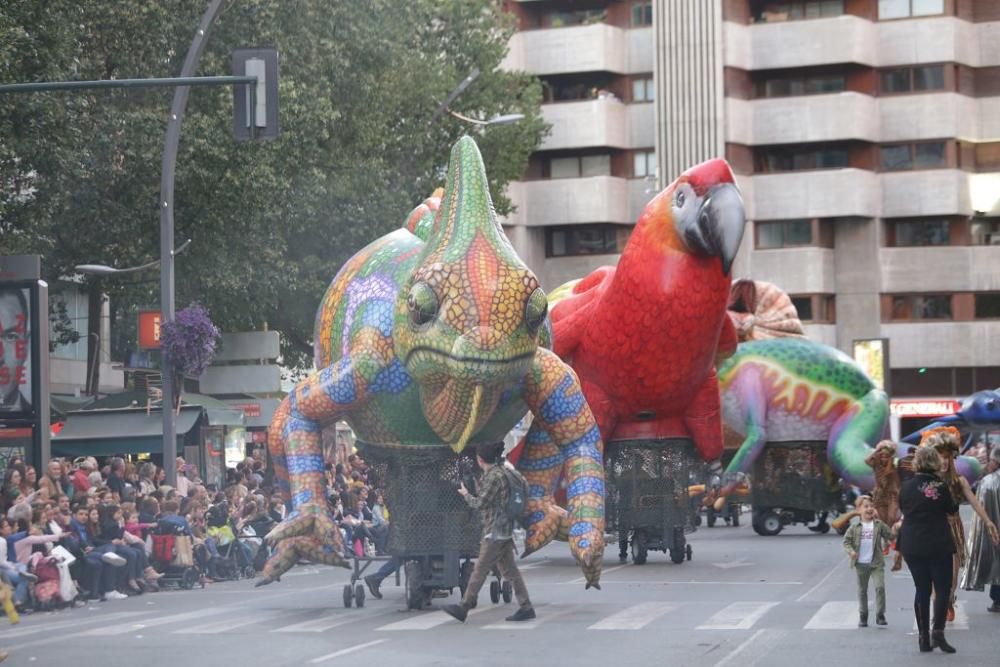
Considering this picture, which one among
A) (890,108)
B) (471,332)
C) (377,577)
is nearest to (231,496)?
(377,577)

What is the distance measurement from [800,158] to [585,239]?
7912 mm

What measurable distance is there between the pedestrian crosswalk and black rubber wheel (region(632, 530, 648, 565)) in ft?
21.5

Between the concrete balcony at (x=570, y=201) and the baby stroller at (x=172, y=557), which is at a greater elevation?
the concrete balcony at (x=570, y=201)

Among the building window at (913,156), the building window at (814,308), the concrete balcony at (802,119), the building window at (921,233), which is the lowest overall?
the building window at (814,308)

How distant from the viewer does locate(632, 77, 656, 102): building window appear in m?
68.4

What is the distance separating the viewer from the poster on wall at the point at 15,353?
2525cm

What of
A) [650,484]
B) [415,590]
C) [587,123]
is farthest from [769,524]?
[587,123]

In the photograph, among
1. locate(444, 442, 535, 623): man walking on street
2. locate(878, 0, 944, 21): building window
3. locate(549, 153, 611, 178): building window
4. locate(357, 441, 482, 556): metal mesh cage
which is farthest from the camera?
locate(549, 153, 611, 178): building window

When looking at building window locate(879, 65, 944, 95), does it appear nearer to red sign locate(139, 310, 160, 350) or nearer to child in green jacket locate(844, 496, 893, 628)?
red sign locate(139, 310, 160, 350)

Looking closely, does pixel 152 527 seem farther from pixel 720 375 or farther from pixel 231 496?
pixel 720 375

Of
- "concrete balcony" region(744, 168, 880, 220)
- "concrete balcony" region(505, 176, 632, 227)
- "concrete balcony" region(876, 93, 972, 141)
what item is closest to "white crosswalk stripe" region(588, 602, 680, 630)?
"concrete balcony" region(744, 168, 880, 220)

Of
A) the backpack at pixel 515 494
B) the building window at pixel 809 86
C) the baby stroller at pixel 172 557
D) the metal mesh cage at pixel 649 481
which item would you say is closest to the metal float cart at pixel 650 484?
the metal mesh cage at pixel 649 481

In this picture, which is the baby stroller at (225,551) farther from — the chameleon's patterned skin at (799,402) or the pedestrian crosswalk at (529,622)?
the chameleon's patterned skin at (799,402)

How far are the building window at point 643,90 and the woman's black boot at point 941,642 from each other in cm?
5484
